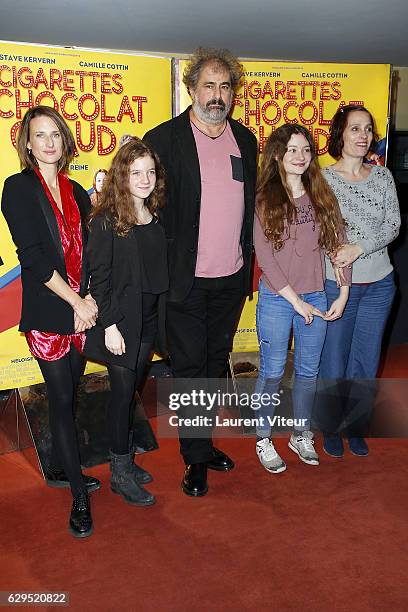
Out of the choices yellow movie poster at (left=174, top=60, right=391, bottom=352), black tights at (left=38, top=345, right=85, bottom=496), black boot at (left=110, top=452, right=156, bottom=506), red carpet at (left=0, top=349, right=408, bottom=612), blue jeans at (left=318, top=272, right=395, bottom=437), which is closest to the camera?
red carpet at (left=0, top=349, right=408, bottom=612)

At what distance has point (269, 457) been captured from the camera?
2.60 m

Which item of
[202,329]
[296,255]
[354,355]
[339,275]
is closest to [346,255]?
[339,275]

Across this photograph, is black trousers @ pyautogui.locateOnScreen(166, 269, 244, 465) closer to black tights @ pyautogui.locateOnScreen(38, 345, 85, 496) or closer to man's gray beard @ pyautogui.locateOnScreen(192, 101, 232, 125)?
black tights @ pyautogui.locateOnScreen(38, 345, 85, 496)

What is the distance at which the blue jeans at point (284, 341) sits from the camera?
7.97 ft

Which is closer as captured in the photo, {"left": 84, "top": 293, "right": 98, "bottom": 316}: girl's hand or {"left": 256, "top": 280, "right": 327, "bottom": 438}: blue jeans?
{"left": 84, "top": 293, "right": 98, "bottom": 316}: girl's hand

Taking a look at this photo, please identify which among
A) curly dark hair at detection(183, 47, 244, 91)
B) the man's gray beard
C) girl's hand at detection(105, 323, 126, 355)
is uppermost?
curly dark hair at detection(183, 47, 244, 91)

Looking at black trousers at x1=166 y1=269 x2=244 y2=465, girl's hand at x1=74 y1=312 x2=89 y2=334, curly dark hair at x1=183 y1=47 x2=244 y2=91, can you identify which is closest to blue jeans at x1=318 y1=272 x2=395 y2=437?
black trousers at x1=166 y1=269 x2=244 y2=465

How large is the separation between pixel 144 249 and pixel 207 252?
0.27 meters

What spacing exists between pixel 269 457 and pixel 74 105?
1757 millimetres

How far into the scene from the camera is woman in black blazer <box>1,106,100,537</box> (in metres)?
1.98

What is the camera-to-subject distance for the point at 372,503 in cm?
234

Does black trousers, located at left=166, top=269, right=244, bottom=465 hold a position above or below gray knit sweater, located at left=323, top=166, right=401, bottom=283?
below

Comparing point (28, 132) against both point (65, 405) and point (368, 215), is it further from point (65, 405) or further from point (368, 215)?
point (368, 215)

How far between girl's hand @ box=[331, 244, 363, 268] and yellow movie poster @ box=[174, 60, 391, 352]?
825mm
